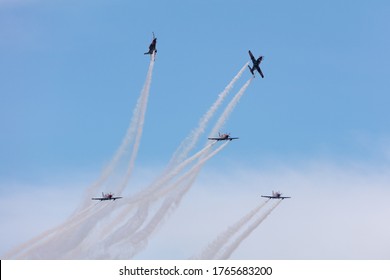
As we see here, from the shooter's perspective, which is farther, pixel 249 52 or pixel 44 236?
pixel 249 52

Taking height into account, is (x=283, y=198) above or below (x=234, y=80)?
below

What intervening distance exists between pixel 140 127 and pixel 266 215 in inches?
1010

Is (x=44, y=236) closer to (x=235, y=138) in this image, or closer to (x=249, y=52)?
(x=235, y=138)

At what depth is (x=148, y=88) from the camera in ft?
581
